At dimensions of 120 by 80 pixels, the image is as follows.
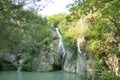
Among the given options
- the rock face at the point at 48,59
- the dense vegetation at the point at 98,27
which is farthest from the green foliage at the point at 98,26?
the rock face at the point at 48,59

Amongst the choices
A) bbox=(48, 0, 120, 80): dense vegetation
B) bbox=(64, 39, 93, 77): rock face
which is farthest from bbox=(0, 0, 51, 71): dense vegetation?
bbox=(64, 39, 93, 77): rock face

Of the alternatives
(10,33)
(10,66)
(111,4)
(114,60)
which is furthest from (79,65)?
(111,4)

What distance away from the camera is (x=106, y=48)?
16.5m

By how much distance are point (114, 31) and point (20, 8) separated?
8.53 metres

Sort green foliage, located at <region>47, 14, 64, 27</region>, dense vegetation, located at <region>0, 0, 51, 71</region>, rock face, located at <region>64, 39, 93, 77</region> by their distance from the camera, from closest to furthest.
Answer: dense vegetation, located at <region>0, 0, 51, 71</region>, rock face, located at <region>64, 39, 93, 77</region>, green foliage, located at <region>47, 14, 64, 27</region>

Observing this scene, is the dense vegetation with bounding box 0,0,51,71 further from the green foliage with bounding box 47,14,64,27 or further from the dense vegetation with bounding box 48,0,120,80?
the green foliage with bounding box 47,14,64,27

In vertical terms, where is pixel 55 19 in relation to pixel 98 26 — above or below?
above

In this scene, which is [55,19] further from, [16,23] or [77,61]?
[16,23]

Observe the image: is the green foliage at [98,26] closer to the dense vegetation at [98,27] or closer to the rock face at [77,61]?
the dense vegetation at [98,27]

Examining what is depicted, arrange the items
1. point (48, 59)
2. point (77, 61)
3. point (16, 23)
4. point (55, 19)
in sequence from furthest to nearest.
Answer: point (55, 19) → point (48, 59) → point (77, 61) → point (16, 23)

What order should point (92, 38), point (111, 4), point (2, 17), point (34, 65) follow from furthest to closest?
point (34, 65) < point (92, 38) < point (2, 17) < point (111, 4)

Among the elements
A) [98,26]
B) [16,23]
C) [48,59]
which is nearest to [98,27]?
[98,26]

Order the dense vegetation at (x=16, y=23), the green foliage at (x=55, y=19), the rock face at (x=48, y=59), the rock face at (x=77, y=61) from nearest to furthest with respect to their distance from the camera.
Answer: the dense vegetation at (x=16, y=23) < the rock face at (x=77, y=61) < the rock face at (x=48, y=59) < the green foliage at (x=55, y=19)

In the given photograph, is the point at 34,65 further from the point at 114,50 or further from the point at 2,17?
the point at 2,17
